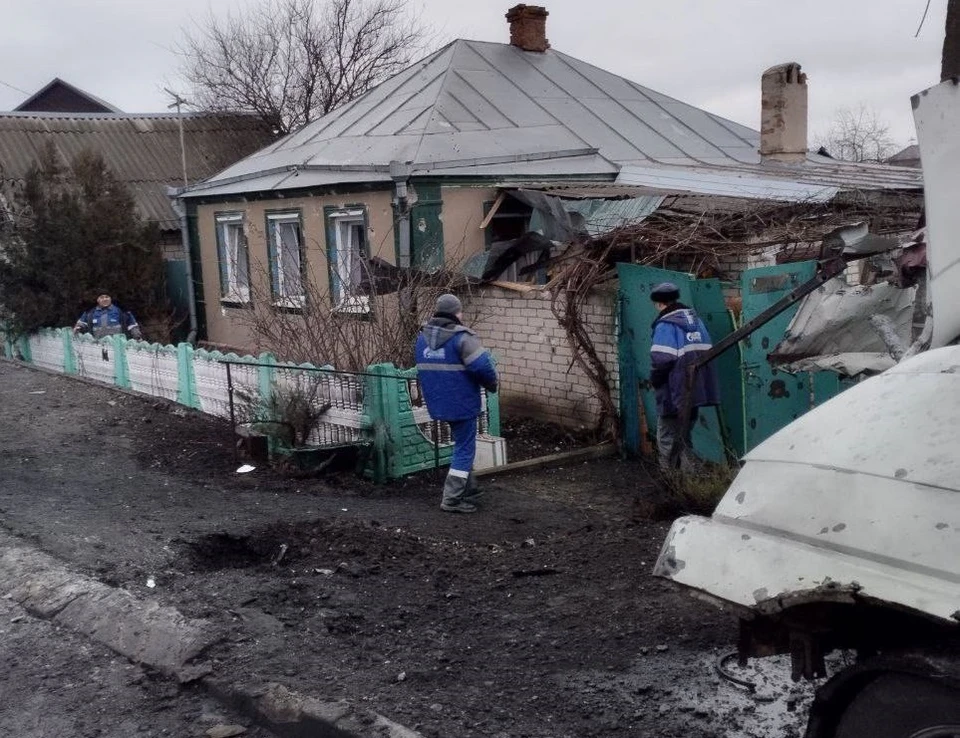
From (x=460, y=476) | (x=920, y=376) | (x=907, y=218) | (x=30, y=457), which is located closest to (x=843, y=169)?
(x=907, y=218)

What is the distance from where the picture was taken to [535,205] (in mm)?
10898

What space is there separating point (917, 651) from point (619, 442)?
644 cm

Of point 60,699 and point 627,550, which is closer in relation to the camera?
point 60,699

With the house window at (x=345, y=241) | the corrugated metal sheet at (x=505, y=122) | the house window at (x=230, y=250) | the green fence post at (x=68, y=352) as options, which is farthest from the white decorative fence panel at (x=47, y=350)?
the house window at (x=345, y=241)

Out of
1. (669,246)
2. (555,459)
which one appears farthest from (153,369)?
(669,246)

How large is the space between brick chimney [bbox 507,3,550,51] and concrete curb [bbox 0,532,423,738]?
12.0 m

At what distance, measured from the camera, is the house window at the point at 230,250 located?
1490 cm

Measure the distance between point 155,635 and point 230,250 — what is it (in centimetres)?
1098

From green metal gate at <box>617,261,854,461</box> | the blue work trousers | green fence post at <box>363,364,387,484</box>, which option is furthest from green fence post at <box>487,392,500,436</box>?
the blue work trousers

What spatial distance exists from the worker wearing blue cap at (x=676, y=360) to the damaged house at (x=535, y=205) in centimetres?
60

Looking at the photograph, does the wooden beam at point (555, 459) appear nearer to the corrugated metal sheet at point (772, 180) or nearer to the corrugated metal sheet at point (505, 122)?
the corrugated metal sheet at point (772, 180)

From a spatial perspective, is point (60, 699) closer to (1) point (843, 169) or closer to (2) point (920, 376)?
(2) point (920, 376)

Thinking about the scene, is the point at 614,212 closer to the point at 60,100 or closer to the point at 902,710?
the point at 902,710

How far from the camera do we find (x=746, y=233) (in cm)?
893
